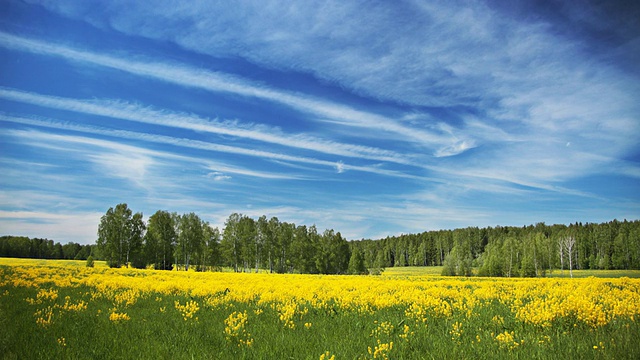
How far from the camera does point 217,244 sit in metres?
79.4

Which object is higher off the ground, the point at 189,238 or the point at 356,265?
the point at 189,238

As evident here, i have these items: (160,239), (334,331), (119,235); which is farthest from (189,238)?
(334,331)

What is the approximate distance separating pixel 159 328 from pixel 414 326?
256 inches

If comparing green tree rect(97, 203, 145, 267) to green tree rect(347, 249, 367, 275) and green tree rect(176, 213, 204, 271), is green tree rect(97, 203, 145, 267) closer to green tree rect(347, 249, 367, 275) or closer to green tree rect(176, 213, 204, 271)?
green tree rect(176, 213, 204, 271)

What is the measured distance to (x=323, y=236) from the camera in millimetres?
87312

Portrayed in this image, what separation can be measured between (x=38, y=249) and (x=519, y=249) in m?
131

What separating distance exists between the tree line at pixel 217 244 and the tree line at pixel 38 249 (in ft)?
139

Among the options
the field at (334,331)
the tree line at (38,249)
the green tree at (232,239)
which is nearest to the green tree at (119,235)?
the green tree at (232,239)

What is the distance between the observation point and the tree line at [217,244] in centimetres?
6650

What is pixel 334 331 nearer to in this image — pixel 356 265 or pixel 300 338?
pixel 300 338

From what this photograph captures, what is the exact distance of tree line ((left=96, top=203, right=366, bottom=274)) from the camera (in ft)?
218

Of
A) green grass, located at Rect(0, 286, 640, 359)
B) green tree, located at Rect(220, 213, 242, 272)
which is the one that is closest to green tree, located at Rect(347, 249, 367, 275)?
green tree, located at Rect(220, 213, 242, 272)

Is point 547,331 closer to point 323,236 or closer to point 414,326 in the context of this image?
point 414,326

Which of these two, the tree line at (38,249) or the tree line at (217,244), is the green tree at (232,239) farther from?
the tree line at (38,249)
